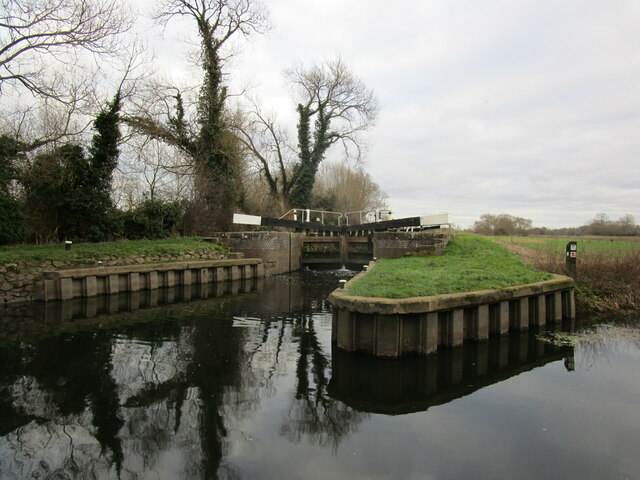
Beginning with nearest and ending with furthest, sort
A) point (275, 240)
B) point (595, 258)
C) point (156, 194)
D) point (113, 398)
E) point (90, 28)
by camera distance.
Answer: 1. point (113, 398)
2. point (595, 258)
3. point (90, 28)
4. point (275, 240)
5. point (156, 194)

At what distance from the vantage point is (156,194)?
18594mm

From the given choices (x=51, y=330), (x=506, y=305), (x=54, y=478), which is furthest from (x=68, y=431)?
(x=506, y=305)

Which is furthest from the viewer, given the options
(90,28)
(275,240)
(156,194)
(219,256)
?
(156,194)

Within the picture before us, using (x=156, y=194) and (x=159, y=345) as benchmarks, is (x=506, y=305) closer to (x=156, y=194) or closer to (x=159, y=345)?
(x=159, y=345)

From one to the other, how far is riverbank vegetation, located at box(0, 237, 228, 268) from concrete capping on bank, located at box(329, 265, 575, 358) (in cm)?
829

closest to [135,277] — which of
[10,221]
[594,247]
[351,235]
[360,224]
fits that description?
[10,221]

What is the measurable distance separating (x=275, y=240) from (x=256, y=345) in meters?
10.6

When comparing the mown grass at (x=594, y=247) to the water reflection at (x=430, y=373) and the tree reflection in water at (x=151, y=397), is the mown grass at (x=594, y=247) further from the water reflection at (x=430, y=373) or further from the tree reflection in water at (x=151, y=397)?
the tree reflection in water at (x=151, y=397)

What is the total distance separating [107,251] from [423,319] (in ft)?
32.9

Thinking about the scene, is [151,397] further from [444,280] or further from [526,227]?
[526,227]

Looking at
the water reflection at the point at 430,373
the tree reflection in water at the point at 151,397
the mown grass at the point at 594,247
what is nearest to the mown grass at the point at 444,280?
the water reflection at the point at 430,373

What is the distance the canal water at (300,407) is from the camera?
11.4ft

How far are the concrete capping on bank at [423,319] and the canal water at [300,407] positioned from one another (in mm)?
222

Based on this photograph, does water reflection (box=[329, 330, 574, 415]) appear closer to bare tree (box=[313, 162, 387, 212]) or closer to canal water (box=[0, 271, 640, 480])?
canal water (box=[0, 271, 640, 480])
